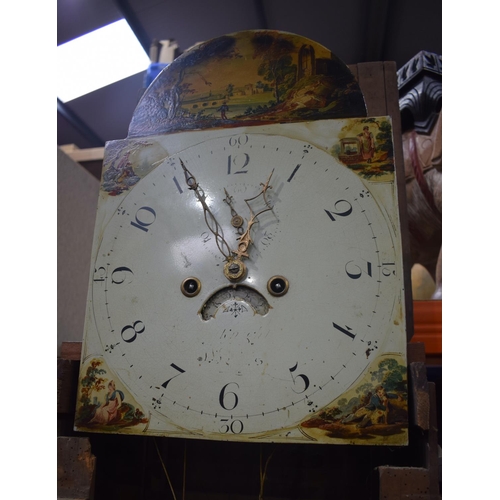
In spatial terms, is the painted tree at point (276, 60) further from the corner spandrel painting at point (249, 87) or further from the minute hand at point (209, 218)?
the minute hand at point (209, 218)

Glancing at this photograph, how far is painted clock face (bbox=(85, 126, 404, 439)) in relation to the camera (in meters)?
1.31

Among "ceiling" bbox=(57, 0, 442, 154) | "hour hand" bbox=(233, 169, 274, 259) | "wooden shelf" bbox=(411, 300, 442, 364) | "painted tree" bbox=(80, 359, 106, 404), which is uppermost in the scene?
"ceiling" bbox=(57, 0, 442, 154)

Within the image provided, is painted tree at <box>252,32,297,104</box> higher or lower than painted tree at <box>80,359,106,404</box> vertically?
higher

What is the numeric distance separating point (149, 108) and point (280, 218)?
1.96 ft

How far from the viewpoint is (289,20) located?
3.03 m

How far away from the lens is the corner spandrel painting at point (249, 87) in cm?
159

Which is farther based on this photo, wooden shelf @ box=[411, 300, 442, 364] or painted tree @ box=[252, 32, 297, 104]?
wooden shelf @ box=[411, 300, 442, 364]

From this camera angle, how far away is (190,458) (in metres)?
1.62

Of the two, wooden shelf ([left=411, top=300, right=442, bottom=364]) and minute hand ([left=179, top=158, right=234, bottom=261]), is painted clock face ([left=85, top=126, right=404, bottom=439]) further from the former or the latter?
wooden shelf ([left=411, top=300, right=442, bottom=364])

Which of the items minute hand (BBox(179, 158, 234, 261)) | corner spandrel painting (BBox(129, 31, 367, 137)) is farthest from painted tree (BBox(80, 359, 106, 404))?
corner spandrel painting (BBox(129, 31, 367, 137))

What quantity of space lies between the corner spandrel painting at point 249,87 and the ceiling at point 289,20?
1424 mm

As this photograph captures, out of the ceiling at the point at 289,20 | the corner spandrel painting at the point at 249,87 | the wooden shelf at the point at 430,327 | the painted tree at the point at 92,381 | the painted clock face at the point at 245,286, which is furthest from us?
the ceiling at the point at 289,20

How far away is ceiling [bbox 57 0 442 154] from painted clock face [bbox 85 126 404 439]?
172cm

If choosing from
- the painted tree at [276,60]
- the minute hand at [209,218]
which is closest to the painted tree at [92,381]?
the minute hand at [209,218]
